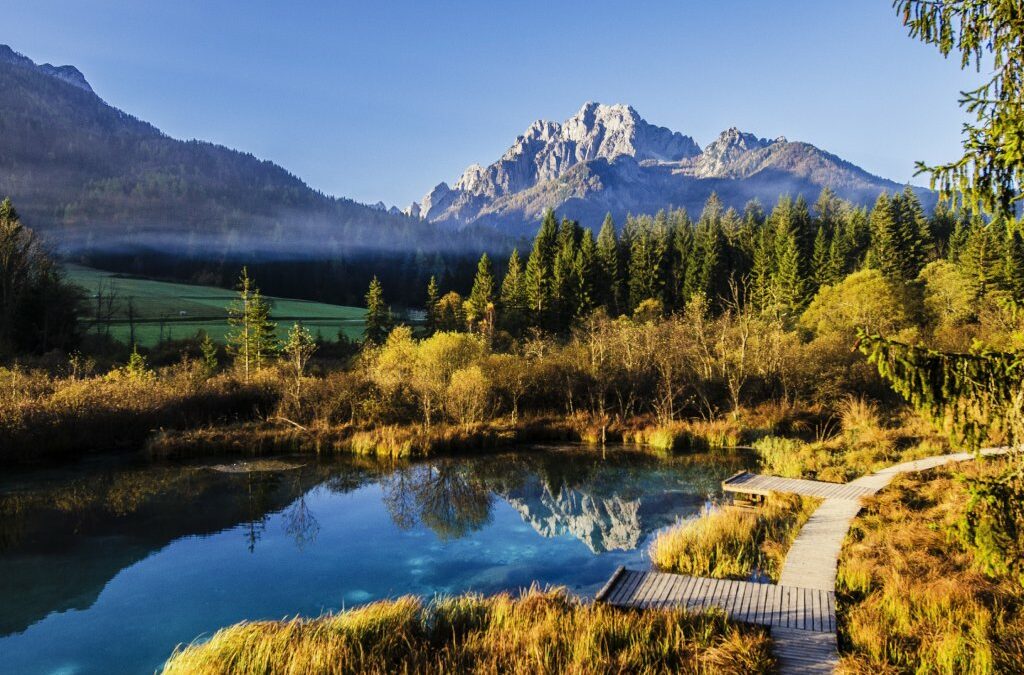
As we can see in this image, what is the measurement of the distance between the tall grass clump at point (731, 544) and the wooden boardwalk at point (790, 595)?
1.48ft

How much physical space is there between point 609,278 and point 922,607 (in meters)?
62.8

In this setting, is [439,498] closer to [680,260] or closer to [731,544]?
[731,544]

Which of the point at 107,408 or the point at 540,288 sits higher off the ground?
the point at 540,288

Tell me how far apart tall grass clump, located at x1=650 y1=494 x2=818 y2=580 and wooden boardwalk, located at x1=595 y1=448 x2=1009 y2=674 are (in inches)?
17.7

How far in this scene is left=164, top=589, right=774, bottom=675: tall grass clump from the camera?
6.94 metres

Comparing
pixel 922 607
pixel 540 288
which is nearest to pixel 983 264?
pixel 540 288

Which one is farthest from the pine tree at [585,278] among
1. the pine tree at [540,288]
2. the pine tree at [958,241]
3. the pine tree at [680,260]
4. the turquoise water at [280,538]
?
the turquoise water at [280,538]

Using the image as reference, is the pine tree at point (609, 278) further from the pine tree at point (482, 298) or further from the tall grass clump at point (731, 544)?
the tall grass clump at point (731, 544)

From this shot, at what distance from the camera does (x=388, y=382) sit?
2855 centimetres

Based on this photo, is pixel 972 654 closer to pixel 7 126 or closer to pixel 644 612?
pixel 644 612

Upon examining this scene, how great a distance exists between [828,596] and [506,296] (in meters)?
56.8

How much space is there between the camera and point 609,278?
69688 mm

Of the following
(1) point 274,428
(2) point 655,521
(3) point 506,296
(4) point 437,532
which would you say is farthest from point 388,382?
(3) point 506,296

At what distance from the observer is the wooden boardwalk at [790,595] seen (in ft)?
23.7
